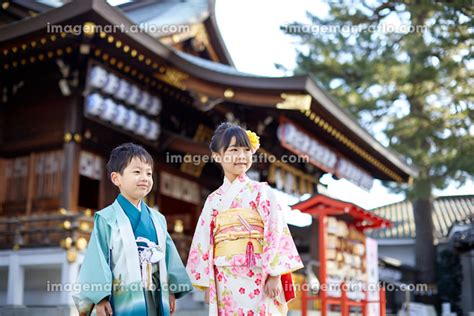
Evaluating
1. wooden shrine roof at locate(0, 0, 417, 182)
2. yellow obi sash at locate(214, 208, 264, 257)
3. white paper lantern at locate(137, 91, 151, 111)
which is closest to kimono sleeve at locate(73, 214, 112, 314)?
yellow obi sash at locate(214, 208, 264, 257)

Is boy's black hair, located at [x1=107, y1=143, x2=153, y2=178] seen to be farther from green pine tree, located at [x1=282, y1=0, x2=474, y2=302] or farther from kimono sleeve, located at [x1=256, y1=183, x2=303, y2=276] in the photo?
green pine tree, located at [x1=282, y1=0, x2=474, y2=302]

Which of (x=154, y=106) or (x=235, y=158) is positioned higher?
(x=154, y=106)

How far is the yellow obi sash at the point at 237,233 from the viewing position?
374cm

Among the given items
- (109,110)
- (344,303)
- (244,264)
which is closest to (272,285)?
(244,264)

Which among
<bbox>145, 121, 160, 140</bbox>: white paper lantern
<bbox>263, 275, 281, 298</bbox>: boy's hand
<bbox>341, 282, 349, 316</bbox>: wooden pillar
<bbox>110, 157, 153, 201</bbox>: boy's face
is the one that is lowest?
<bbox>341, 282, 349, 316</bbox>: wooden pillar

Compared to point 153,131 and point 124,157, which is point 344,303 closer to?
point 153,131

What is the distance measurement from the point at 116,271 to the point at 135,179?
0.56 m

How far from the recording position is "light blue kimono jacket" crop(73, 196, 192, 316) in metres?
3.41

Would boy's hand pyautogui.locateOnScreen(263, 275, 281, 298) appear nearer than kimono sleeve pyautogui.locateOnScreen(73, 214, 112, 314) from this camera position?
No

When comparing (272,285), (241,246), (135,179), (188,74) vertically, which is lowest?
(272,285)

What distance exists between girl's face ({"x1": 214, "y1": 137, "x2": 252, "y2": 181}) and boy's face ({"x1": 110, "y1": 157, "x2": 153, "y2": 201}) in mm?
498

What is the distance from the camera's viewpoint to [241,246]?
3734mm

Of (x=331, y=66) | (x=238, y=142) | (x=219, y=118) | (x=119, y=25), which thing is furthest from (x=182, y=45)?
(x=238, y=142)

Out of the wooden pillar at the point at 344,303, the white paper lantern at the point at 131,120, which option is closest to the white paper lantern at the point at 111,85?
the white paper lantern at the point at 131,120
